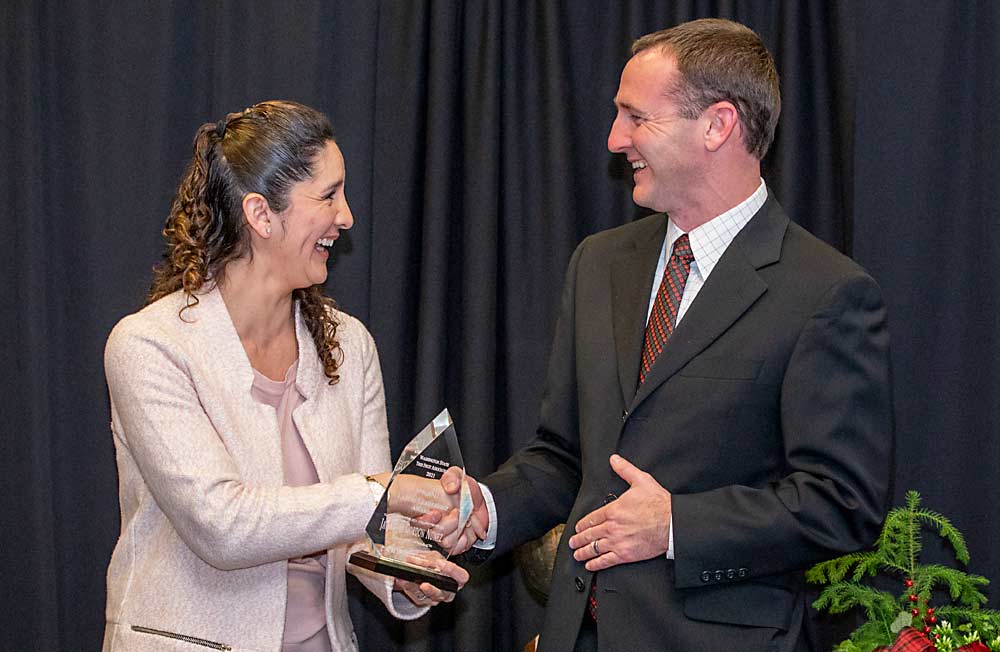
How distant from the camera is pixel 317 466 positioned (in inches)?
103

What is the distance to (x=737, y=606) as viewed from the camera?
2205 millimetres

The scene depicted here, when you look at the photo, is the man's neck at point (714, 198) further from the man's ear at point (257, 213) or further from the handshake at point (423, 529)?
the man's ear at point (257, 213)

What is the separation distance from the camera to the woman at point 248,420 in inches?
94.3

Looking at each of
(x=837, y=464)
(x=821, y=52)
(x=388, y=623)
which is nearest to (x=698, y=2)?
(x=821, y=52)

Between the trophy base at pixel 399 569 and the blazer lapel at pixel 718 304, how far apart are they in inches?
24.0

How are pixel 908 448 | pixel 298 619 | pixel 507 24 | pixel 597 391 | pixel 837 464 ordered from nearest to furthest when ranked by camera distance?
pixel 837 464 < pixel 597 391 < pixel 298 619 < pixel 908 448 < pixel 507 24

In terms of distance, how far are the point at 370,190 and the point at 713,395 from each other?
1.95 m

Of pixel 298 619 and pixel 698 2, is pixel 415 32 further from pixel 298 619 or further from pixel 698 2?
pixel 298 619

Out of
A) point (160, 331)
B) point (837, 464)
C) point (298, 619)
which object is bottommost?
point (298, 619)

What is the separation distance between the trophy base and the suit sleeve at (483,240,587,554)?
0.19 meters

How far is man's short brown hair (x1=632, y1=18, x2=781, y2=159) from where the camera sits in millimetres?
2506

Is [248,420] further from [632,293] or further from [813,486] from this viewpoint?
[813,486]

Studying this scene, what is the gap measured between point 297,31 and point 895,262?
2.18 m

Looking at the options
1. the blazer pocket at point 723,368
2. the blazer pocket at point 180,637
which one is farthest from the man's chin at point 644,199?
the blazer pocket at point 180,637
